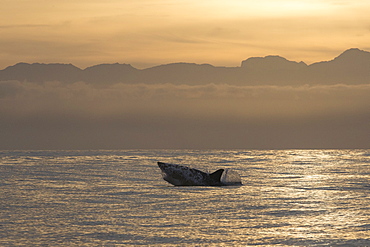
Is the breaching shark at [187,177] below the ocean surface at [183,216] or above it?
above

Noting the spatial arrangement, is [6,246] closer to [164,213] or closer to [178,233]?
[178,233]

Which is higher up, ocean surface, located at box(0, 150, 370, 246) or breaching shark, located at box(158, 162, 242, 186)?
breaching shark, located at box(158, 162, 242, 186)

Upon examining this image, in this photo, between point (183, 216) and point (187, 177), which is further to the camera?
point (187, 177)

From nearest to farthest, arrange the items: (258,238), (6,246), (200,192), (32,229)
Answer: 1. (6,246)
2. (258,238)
3. (32,229)
4. (200,192)

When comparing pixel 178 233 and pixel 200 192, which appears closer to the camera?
pixel 178 233

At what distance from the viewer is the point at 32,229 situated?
2606cm

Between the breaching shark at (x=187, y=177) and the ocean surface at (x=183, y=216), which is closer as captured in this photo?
the ocean surface at (x=183, y=216)

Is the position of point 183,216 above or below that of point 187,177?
below

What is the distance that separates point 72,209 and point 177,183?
63.4 feet

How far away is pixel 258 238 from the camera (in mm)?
23938

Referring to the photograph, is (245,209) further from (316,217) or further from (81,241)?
(81,241)

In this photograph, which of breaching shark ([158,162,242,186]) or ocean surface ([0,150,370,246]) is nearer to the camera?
ocean surface ([0,150,370,246])

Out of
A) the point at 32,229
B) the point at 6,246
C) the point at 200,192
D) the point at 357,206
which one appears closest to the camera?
the point at 6,246

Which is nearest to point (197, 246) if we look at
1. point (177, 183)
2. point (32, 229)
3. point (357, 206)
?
point (32, 229)
